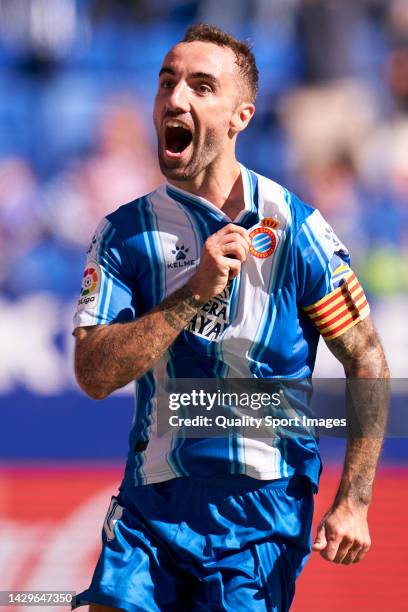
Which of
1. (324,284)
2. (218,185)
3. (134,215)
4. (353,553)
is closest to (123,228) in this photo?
(134,215)

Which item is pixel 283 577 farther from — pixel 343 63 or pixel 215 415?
pixel 343 63

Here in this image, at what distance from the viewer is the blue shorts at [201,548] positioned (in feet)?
8.50

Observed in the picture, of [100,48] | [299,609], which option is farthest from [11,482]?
[100,48]

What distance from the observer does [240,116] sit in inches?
113

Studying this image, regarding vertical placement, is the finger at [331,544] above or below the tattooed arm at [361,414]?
below

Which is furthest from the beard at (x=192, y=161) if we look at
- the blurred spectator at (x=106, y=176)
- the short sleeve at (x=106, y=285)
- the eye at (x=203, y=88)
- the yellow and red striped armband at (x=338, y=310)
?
the blurred spectator at (x=106, y=176)

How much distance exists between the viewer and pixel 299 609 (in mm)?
4539

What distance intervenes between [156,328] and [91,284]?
28 cm

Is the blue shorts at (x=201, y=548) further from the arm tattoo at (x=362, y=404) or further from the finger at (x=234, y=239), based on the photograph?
the finger at (x=234, y=239)

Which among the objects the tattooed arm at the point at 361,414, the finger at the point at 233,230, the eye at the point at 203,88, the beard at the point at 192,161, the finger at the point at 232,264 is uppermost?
the eye at the point at 203,88

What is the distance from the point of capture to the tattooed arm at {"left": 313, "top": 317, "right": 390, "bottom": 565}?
Answer: 8.86 ft

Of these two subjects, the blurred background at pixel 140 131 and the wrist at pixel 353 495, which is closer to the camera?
the wrist at pixel 353 495

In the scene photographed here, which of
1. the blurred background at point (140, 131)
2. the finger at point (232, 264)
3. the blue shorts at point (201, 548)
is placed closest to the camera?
the finger at point (232, 264)

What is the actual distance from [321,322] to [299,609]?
7.23ft
